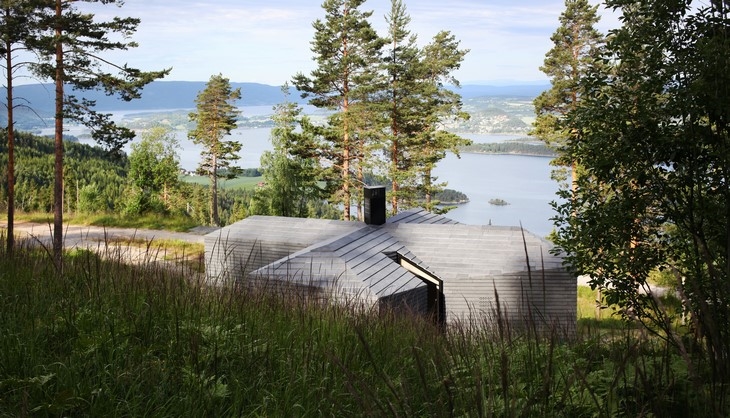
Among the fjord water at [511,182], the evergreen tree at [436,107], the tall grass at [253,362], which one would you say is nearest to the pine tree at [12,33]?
the tall grass at [253,362]

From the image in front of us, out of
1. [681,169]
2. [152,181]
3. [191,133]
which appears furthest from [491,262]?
[152,181]

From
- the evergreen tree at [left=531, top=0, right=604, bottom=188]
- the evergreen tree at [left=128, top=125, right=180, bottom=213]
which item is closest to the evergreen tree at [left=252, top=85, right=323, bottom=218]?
the evergreen tree at [left=128, top=125, right=180, bottom=213]

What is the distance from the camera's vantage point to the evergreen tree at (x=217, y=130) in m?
42.0

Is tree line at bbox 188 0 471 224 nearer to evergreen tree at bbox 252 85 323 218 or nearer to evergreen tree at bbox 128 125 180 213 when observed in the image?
evergreen tree at bbox 252 85 323 218

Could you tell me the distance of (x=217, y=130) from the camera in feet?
140

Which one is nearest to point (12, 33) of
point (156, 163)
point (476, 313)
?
point (476, 313)

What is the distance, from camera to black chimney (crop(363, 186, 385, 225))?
55.6 feet

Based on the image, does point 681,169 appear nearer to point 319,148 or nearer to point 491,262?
point 491,262

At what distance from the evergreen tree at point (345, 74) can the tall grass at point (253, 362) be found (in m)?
28.5

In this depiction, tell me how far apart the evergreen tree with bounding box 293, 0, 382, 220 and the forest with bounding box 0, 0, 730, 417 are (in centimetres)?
930

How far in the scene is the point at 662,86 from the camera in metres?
9.07

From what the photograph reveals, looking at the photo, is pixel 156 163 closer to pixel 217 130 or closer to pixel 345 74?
pixel 217 130

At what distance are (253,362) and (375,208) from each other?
1437cm

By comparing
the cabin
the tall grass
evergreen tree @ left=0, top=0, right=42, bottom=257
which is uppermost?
evergreen tree @ left=0, top=0, right=42, bottom=257
